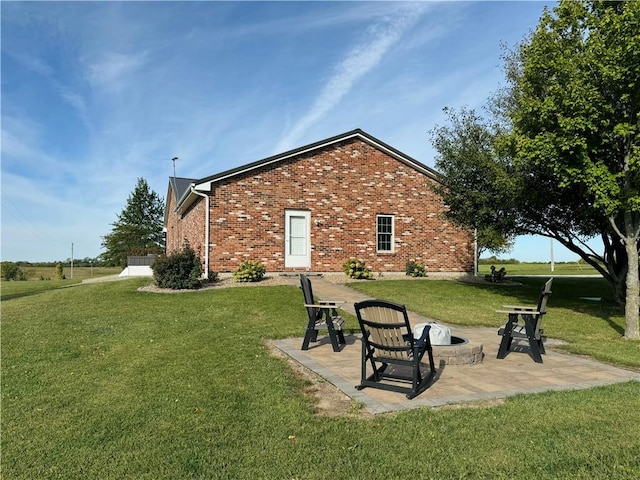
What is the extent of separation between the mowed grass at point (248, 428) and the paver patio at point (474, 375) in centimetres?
36

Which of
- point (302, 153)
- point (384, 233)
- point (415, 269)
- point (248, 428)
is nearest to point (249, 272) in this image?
point (302, 153)

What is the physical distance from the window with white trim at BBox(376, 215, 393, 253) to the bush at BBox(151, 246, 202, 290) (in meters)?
8.54

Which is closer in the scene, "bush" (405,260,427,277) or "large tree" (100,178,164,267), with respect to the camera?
"bush" (405,260,427,277)

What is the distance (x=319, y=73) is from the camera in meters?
16.1

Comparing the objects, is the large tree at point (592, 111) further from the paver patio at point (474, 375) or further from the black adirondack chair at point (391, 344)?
the black adirondack chair at point (391, 344)

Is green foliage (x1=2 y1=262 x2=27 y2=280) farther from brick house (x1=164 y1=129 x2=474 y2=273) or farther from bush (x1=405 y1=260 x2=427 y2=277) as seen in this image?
bush (x1=405 y1=260 x2=427 y2=277)

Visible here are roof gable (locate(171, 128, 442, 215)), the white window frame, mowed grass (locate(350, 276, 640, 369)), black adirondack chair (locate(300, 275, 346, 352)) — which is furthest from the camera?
the white window frame

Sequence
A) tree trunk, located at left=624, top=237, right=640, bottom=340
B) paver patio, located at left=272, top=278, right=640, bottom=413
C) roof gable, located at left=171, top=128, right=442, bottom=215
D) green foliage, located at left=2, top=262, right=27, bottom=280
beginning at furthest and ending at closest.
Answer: green foliage, located at left=2, top=262, right=27, bottom=280 < roof gable, located at left=171, top=128, right=442, bottom=215 < tree trunk, located at left=624, top=237, right=640, bottom=340 < paver patio, located at left=272, top=278, right=640, bottom=413

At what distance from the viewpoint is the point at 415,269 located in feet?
67.3

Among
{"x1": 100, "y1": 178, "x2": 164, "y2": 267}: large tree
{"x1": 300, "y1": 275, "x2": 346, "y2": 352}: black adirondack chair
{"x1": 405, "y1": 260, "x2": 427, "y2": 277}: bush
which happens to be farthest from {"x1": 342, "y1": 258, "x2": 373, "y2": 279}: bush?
{"x1": 100, "y1": 178, "x2": 164, "y2": 267}: large tree

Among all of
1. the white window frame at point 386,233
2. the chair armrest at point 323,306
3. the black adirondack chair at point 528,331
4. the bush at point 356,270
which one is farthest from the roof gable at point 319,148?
the black adirondack chair at point 528,331

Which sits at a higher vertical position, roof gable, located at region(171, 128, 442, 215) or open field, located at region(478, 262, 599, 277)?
roof gable, located at region(171, 128, 442, 215)

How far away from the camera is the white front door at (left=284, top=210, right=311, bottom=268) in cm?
1911

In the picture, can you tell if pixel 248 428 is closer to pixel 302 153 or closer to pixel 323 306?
pixel 323 306
